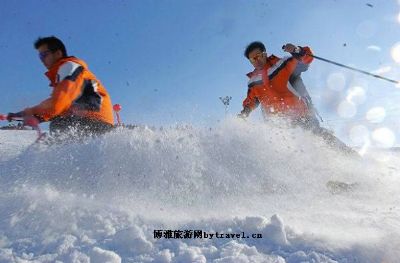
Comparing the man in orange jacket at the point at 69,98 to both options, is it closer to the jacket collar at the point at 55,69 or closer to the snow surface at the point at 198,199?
the jacket collar at the point at 55,69

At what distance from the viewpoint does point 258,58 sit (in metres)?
7.44

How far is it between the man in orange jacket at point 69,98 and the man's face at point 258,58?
3106 mm

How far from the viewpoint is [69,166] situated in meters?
4.48

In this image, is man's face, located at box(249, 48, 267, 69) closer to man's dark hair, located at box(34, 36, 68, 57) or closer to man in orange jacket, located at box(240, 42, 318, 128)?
man in orange jacket, located at box(240, 42, 318, 128)

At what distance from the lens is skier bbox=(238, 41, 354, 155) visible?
671 cm

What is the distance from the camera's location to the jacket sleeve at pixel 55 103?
469 cm

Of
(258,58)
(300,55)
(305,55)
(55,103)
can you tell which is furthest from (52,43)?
(305,55)

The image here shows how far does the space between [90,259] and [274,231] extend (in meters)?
1.34

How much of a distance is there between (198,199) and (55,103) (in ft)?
6.64

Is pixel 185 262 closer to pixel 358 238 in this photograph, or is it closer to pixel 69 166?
pixel 358 238

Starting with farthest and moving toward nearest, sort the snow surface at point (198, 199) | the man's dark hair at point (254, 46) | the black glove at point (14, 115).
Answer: the man's dark hair at point (254, 46), the black glove at point (14, 115), the snow surface at point (198, 199)

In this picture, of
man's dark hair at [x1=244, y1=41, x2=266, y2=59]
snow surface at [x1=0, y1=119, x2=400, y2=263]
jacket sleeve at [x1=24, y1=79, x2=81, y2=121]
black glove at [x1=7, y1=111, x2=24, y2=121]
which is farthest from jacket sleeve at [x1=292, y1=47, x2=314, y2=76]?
black glove at [x1=7, y1=111, x2=24, y2=121]

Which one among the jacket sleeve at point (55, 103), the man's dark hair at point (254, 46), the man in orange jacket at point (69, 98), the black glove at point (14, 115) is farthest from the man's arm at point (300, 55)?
the black glove at point (14, 115)

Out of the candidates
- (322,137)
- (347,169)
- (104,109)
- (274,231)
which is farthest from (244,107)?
(274,231)
